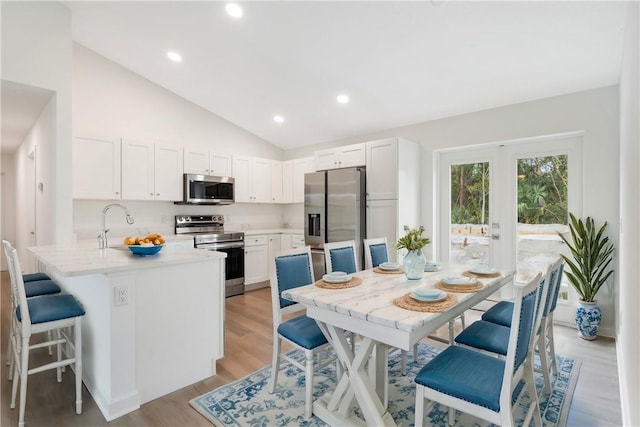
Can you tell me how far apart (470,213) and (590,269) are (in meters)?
1.42

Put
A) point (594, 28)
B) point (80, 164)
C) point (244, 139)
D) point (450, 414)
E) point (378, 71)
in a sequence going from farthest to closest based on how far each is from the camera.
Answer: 1. point (244, 139)
2. point (80, 164)
3. point (378, 71)
4. point (594, 28)
5. point (450, 414)

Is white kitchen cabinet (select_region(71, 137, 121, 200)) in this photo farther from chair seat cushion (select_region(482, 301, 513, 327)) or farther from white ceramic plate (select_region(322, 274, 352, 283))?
chair seat cushion (select_region(482, 301, 513, 327))

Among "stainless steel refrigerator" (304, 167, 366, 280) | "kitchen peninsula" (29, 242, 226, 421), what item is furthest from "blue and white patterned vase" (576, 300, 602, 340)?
"kitchen peninsula" (29, 242, 226, 421)

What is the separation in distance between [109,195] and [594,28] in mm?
5082

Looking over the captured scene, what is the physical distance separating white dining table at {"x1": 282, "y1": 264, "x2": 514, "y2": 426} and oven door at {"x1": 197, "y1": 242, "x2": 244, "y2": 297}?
9.51 ft

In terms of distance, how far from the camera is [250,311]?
161 inches

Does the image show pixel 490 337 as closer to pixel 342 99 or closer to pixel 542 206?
pixel 542 206

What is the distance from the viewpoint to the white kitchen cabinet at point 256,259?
16.8 feet

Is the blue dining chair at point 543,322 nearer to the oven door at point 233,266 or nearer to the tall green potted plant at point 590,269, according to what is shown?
the tall green potted plant at point 590,269

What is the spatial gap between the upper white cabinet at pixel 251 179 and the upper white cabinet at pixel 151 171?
95 centimetres

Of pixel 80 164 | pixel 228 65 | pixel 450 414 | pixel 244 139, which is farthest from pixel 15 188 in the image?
pixel 450 414

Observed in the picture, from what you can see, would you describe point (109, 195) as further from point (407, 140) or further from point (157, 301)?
point (407, 140)

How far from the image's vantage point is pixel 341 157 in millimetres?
4738

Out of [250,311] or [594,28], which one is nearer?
[594,28]
